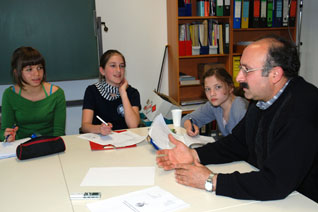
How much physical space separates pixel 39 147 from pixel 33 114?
2.27 feet

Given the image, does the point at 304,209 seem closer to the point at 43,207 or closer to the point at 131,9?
the point at 43,207

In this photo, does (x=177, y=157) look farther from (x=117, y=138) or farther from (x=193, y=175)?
(x=117, y=138)

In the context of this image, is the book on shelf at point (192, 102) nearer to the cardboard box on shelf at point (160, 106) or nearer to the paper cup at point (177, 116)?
the cardboard box on shelf at point (160, 106)

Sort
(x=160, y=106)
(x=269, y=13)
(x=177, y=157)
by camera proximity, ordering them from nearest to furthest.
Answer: (x=177, y=157), (x=160, y=106), (x=269, y=13)

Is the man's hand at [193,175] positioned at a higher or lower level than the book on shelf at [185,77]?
lower

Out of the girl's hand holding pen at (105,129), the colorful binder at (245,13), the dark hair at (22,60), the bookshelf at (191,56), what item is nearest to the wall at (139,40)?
the bookshelf at (191,56)

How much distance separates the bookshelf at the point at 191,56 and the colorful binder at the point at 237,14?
0.05 m

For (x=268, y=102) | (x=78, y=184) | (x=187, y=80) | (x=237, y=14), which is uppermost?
(x=237, y=14)

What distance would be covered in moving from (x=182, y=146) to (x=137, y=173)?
10.0 inches

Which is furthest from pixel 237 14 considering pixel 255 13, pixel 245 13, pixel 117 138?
pixel 117 138

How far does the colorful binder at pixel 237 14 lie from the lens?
11.3 ft

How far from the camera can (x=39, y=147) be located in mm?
1596

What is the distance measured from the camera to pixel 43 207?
1.08m

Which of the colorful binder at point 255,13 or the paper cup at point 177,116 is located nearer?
the paper cup at point 177,116
